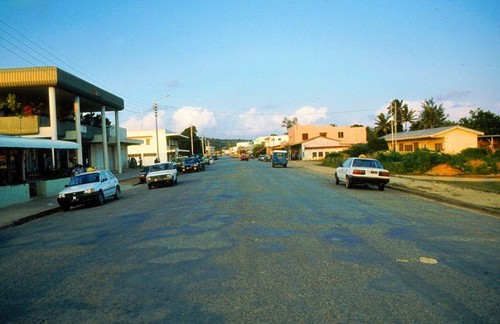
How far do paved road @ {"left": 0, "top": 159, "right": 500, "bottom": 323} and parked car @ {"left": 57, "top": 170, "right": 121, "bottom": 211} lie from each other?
17.4 feet

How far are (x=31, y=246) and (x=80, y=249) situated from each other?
182cm

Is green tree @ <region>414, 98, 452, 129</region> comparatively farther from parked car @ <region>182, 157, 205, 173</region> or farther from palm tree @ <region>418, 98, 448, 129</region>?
parked car @ <region>182, 157, 205, 173</region>

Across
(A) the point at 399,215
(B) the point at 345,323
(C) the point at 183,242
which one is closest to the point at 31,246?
(C) the point at 183,242

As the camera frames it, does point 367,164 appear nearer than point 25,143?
Yes

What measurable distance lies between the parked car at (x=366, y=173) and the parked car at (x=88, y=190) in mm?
11770

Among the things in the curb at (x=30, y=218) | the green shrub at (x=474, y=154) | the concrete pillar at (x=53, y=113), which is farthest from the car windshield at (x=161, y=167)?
the green shrub at (x=474, y=154)

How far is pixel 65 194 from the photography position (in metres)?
17.0

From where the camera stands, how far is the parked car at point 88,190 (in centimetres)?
1706

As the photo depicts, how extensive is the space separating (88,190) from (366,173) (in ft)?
42.0

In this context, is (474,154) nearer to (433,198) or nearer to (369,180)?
(369,180)

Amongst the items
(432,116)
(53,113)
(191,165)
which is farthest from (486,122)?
(53,113)

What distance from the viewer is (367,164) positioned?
66.6ft

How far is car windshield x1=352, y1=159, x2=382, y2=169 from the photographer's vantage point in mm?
20156

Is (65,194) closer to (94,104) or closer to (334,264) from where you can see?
(334,264)
